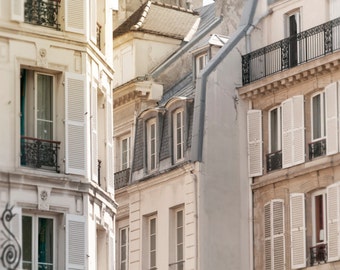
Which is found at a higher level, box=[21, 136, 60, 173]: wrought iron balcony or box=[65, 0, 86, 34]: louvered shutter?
box=[65, 0, 86, 34]: louvered shutter

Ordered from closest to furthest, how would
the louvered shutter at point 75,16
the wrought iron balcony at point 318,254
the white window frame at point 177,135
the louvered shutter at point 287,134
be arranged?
the louvered shutter at point 75,16, the wrought iron balcony at point 318,254, the louvered shutter at point 287,134, the white window frame at point 177,135

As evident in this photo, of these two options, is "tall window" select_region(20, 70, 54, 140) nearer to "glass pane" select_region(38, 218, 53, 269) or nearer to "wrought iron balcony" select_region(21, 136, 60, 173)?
"wrought iron balcony" select_region(21, 136, 60, 173)

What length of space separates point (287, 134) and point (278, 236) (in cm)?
290

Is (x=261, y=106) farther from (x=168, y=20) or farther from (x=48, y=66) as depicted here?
(x=48, y=66)

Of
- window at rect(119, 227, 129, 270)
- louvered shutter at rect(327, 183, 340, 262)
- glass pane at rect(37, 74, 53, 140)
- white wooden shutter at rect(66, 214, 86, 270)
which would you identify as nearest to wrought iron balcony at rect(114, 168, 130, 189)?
window at rect(119, 227, 129, 270)

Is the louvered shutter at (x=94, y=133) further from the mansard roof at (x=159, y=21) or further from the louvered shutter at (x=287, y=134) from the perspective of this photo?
the mansard roof at (x=159, y=21)

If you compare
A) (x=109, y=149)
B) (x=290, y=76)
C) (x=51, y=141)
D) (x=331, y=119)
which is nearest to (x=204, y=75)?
(x=290, y=76)

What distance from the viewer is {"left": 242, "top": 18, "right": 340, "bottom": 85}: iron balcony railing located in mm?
61562

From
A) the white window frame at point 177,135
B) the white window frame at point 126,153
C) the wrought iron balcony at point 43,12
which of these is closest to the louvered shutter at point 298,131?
the white window frame at point 177,135

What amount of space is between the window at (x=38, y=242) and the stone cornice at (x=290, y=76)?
14364 millimetres

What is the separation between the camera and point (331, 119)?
60.6m

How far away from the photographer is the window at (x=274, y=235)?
204 ft

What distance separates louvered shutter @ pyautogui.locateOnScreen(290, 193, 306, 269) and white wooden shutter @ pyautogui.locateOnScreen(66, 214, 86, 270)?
13125 millimetres

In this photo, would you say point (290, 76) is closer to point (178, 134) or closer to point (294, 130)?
point (294, 130)
